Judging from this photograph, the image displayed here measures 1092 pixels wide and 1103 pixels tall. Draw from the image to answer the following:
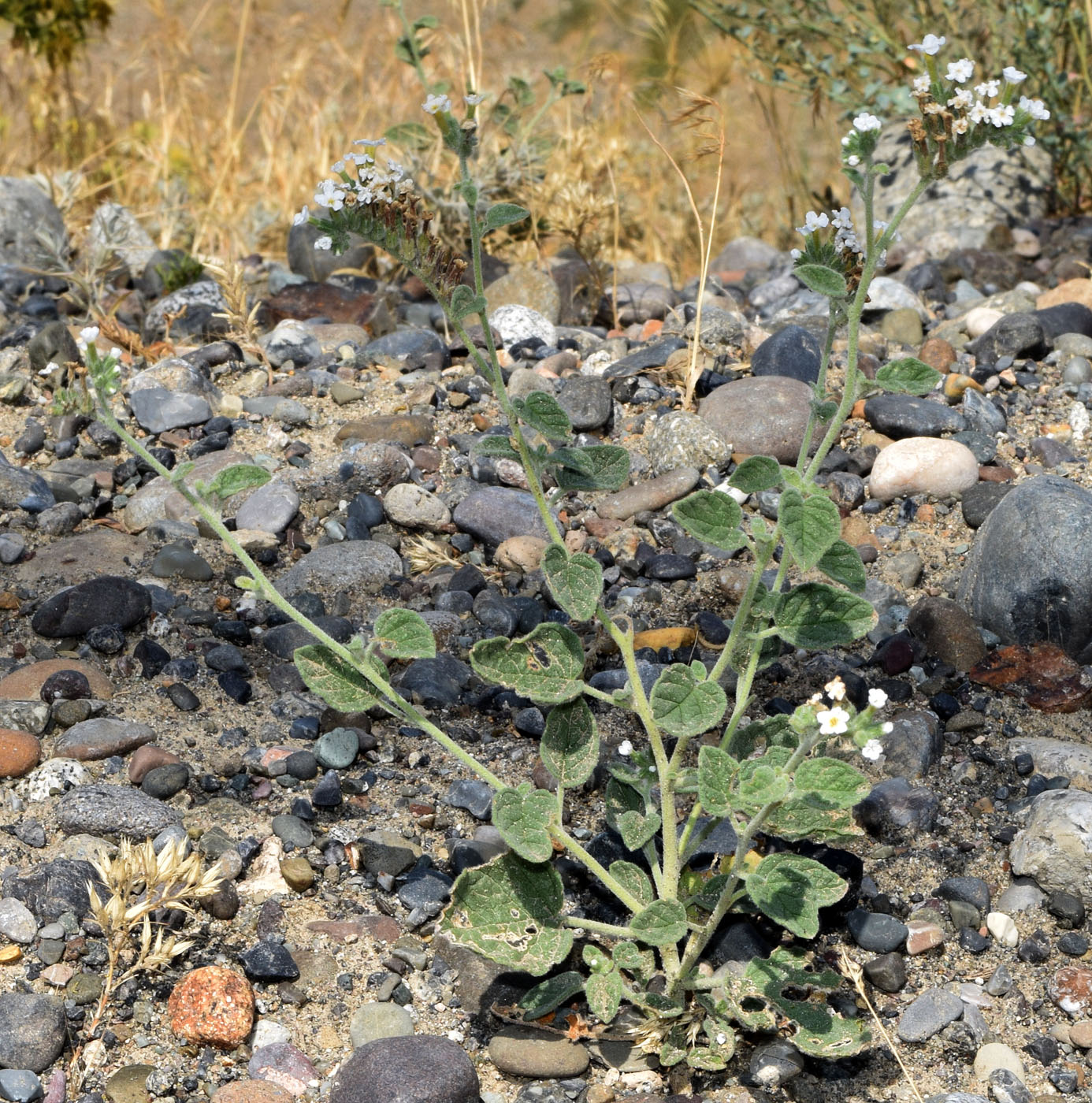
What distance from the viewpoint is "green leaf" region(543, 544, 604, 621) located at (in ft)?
6.68

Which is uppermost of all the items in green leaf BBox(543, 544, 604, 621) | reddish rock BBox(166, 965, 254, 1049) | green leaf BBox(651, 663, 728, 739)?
green leaf BBox(543, 544, 604, 621)

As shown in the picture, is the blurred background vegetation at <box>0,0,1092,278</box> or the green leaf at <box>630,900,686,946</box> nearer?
the green leaf at <box>630,900,686,946</box>

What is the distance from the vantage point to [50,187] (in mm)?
5316

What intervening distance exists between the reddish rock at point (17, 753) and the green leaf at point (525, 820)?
1191mm

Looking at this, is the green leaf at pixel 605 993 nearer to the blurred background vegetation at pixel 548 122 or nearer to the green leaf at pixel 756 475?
the green leaf at pixel 756 475

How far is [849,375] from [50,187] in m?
4.53

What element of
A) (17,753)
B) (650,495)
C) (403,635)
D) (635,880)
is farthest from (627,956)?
(650,495)

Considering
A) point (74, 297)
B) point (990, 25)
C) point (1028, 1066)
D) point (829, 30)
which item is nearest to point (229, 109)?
point (74, 297)

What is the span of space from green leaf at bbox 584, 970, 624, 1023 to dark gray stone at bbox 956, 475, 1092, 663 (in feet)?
4.90

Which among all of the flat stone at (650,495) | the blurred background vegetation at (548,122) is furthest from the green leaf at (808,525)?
the blurred background vegetation at (548,122)

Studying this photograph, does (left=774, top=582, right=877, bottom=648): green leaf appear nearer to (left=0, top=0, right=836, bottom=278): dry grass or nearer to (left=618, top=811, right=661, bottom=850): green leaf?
(left=618, top=811, right=661, bottom=850): green leaf

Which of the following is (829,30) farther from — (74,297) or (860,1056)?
(860,1056)

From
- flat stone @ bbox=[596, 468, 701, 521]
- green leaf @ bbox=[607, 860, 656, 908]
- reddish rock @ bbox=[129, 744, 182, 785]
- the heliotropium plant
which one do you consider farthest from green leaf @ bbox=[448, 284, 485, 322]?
flat stone @ bbox=[596, 468, 701, 521]

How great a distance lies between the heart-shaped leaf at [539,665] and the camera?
206cm
